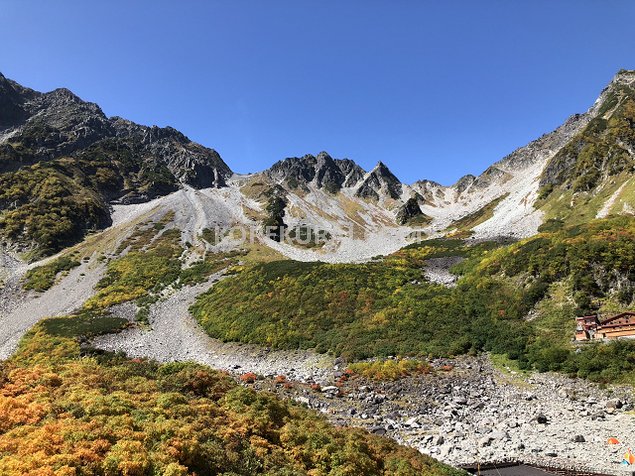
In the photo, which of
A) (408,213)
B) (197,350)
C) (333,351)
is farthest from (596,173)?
(408,213)

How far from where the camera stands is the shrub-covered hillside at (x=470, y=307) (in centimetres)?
2633

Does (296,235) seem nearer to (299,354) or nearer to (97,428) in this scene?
(299,354)

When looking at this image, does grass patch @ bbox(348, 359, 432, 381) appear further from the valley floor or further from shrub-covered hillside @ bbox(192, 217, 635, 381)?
shrub-covered hillside @ bbox(192, 217, 635, 381)

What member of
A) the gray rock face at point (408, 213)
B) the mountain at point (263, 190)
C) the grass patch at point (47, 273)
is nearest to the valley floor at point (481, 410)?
the mountain at point (263, 190)

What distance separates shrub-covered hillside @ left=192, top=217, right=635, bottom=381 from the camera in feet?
86.4

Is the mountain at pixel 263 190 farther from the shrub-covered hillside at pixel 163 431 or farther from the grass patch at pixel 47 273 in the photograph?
the shrub-covered hillside at pixel 163 431

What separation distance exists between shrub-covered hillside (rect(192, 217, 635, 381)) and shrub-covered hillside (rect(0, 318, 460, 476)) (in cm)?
1457

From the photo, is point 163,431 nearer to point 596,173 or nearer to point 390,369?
point 390,369

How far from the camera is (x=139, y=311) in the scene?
51500 millimetres

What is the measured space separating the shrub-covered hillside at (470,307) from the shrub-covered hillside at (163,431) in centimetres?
1457

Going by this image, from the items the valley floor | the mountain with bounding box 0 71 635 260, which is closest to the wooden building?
the valley floor

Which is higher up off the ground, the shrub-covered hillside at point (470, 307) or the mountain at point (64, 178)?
the mountain at point (64, 178)

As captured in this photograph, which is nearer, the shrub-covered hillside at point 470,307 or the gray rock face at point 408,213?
the shrub-covered hillside at point 470,307

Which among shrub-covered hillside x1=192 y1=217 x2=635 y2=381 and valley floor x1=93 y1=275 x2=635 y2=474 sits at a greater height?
shrub-covered hillside x1=192 y1=217 x2=635 y2=381
